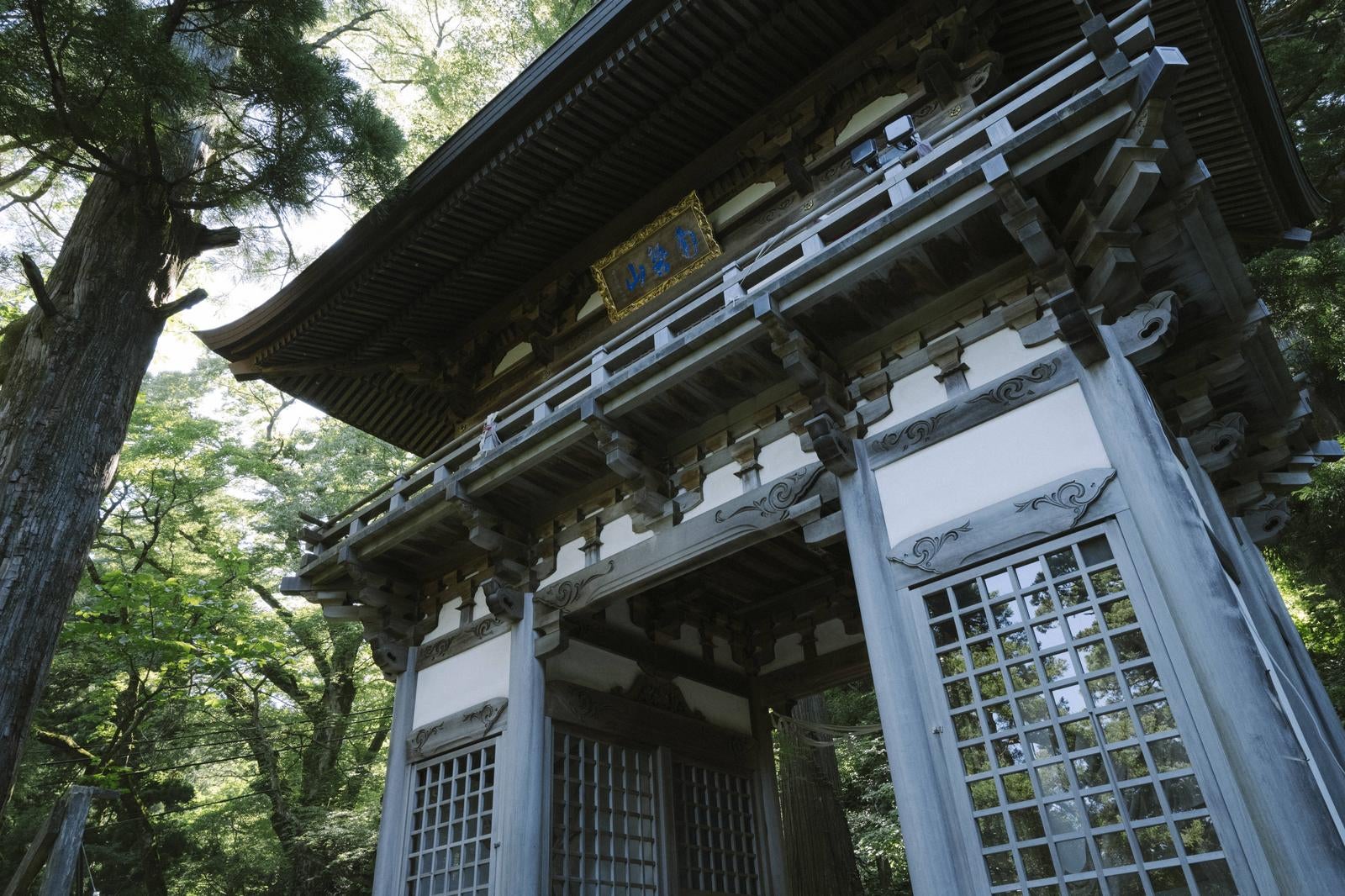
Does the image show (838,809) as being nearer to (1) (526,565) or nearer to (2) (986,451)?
(1) (526,565)

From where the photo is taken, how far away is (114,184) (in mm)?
7207

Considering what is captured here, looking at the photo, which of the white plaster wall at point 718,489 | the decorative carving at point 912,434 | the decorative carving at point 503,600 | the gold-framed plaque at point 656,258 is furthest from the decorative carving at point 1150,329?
the decorative carving at point 503,600

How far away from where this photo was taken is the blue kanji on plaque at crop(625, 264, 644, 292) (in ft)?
26.8

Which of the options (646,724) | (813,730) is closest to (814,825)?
(813,730)

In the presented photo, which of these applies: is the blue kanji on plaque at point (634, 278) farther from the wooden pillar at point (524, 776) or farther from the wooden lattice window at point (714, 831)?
the wooden lattice window at point (714, 831)

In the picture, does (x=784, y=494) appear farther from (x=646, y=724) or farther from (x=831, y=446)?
(x=646, y=724)

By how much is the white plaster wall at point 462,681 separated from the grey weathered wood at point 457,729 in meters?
0.09

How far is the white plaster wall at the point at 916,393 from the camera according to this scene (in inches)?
211

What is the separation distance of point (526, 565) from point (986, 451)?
422cm

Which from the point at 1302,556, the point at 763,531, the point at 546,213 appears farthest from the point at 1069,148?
the point at 1302,556

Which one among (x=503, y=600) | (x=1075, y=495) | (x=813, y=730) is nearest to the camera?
(x=1075, y=495)

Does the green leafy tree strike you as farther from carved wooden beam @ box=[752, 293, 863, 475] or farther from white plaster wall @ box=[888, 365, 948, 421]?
white plaster wall @ box=[888, 365, 948, 421]

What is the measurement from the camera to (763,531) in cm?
587

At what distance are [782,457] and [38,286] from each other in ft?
17.9
